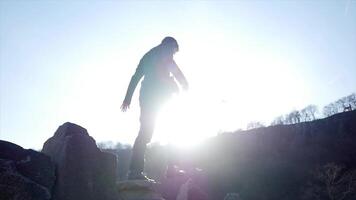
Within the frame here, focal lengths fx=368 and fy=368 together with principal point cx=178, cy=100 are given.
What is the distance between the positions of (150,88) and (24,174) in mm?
3260

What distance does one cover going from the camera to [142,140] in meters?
6.98

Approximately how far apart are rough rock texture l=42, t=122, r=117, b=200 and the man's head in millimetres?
2726

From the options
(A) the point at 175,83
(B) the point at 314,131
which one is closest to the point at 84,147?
(A) the point at 175,83

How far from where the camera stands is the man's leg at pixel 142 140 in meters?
6.89

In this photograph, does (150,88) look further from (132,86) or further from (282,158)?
(282,158)

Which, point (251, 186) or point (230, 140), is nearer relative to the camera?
point (251, 186)

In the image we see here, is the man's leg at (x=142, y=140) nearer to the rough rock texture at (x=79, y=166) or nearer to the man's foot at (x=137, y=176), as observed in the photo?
the man's foot at (x=137, y=176)

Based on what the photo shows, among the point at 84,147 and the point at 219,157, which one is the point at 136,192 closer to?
the point at 84,147

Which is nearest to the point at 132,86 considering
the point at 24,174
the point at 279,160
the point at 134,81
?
the point at 134,81

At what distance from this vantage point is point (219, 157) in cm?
10825

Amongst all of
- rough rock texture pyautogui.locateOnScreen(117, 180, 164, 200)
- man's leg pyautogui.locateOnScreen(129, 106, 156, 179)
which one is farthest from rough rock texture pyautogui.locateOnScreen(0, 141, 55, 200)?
man's leg pyautogui.locateOnScreen(129, 106, 156, 179)

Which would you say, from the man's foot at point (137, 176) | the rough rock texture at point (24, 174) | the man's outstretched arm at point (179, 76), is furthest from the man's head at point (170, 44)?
the rough rock texture at point (24, 174)

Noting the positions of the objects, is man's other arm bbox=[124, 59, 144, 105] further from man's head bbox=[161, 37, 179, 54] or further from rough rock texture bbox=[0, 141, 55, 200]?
rough rock texture bbox=[0, 141, 55, 200]

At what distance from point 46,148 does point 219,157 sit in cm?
10502
